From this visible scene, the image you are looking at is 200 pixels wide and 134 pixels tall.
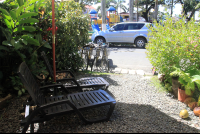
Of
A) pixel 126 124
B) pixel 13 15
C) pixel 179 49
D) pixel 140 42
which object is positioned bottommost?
pixel 126 124

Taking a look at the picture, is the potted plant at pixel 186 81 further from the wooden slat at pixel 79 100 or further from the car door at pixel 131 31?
the car door at pixel 131 31

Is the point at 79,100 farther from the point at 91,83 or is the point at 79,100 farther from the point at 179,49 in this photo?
the point at 179,49

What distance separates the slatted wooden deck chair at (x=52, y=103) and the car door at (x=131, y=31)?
33.8ft

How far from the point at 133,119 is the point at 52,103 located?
4.39ft

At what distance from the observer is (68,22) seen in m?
5.34

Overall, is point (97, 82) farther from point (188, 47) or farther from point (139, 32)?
point (139, 32)

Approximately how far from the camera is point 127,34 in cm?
1318

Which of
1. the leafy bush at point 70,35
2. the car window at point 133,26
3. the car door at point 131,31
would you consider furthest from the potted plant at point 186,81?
the car window at point 133,26

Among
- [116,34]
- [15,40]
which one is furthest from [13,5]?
[116,34]

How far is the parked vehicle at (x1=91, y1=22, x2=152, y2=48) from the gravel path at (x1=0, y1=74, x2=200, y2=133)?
9.15m

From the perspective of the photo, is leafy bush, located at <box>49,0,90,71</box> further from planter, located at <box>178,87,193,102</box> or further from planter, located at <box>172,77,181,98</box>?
planter, located at <box>178,87,193,102</box>

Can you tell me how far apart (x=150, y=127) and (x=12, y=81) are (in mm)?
2735

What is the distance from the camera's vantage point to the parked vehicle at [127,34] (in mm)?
12900

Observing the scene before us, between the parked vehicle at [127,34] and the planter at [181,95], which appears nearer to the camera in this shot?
the planter at [181,95]
